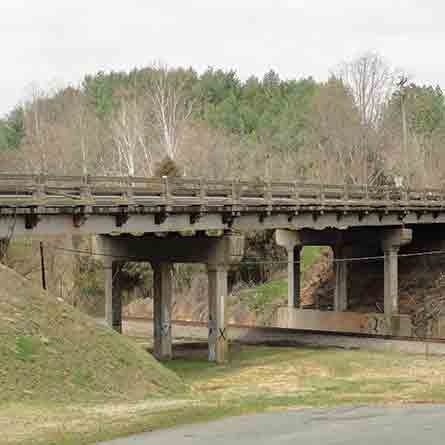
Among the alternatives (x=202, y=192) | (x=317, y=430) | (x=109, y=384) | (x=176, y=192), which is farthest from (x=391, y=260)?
(x=317, y=430)

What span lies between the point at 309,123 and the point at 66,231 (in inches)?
2590

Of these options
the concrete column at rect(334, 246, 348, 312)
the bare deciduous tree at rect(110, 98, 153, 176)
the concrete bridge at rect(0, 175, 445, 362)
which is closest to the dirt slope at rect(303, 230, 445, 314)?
the concrete column at rect(334, 246, 348, 312)

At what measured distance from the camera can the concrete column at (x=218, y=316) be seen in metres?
39.4

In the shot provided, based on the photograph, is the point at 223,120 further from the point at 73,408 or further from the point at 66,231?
the point at 73,408

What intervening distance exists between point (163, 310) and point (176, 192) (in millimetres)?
7022

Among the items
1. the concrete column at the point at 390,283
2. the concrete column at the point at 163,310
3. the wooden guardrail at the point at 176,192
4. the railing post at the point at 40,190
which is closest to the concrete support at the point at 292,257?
the concrete column at the point at 390,283

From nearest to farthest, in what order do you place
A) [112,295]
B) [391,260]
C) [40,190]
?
[40,190] < [112,295] < [391,260]

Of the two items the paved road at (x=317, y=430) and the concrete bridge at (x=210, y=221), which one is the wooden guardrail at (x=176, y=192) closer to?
the concrete bridge at (x=210, y=221)

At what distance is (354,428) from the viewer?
64.2 ft

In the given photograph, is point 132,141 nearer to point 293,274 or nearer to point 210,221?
point 293,274

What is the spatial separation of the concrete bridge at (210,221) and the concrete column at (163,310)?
0.04 m

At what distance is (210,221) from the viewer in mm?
37969

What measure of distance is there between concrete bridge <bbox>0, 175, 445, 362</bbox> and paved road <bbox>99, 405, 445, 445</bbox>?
478 inches

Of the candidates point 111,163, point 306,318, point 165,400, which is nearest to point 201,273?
point 306,318
